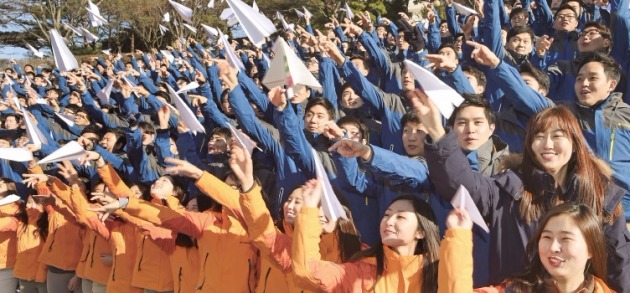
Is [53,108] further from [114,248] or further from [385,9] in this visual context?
[385,9]

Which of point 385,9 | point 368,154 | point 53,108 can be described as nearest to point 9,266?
point 53,108

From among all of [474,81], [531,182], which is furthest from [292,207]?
[474,81]

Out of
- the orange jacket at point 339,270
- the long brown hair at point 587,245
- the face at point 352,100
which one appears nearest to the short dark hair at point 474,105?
the orange jacket at point 339,270

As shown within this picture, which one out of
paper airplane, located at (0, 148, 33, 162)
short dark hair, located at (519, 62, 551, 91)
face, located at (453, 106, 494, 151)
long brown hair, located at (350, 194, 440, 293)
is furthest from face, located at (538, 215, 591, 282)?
paper airplane, located at (0, 148, 33, 162)

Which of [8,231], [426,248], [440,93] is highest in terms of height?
[440,93]

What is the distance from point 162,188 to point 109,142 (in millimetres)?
1541

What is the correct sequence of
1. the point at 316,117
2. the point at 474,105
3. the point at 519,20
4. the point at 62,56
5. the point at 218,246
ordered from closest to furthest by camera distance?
the point at 474,105 → the point at 218,246 → the point at 316,117 → the point at 519,20 → the point at 62,56

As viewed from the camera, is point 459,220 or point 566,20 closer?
point 459,220

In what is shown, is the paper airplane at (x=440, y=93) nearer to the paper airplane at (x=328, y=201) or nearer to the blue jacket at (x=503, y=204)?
the blue jacket at (x=503, y=204)

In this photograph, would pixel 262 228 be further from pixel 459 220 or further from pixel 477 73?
pixel 477 73

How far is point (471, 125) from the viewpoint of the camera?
3.15m

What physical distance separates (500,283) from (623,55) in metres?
2.39

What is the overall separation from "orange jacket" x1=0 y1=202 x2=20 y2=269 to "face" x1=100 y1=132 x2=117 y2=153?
3.55ft

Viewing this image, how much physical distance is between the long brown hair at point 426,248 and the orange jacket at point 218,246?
1328 mm
